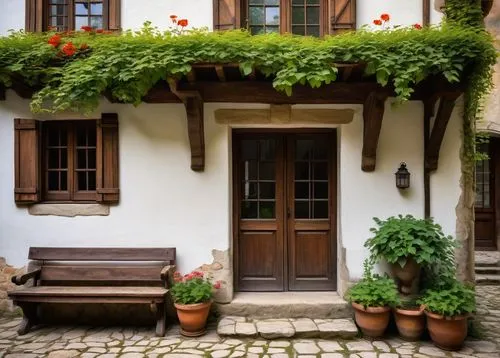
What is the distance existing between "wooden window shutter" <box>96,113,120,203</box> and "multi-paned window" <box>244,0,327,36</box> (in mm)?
2168

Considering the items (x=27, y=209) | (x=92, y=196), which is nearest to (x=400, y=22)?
(x=92, y=196)

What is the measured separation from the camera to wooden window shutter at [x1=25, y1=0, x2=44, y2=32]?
444 centimetres

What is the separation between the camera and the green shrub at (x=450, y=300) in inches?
139

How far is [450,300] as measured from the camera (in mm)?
3582

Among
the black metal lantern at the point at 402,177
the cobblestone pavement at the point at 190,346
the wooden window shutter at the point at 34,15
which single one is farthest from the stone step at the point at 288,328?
the wooden window shutter at the point at 34,15

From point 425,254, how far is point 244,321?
211cm

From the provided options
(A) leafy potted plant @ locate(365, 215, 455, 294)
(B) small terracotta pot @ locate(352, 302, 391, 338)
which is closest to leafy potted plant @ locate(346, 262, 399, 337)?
(B) small terracotta pot @ locate(352, 302, 391, 338)

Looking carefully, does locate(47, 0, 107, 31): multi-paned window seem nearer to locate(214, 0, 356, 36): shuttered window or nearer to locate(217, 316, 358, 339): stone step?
locate(214, 0, 356, 36): shuttered window

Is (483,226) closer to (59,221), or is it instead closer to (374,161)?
(374,161)

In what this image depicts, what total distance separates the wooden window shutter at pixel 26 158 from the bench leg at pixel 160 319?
6.68 ft

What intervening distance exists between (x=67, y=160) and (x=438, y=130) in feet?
14.8

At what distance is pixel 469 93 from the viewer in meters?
3.95

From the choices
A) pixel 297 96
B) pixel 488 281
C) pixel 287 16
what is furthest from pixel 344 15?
pixel 488 281

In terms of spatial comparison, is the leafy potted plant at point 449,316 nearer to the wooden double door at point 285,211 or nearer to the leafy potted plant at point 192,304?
the wooden double door at point 285,211
